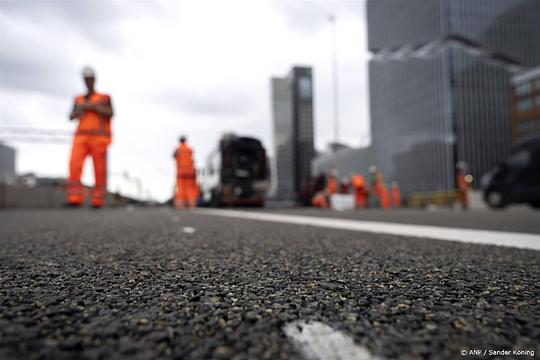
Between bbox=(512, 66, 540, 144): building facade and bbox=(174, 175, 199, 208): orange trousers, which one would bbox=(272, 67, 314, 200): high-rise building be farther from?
bbox=(174, 175, 199, 208): orange trousers

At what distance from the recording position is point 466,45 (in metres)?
78.1

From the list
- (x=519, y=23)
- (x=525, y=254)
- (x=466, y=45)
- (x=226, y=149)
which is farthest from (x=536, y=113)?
(x=525, y=254)

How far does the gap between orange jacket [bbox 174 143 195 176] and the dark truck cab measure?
9691 millimetres

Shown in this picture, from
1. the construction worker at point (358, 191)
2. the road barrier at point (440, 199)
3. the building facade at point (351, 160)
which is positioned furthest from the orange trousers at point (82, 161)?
the building facade at point (351, 160)

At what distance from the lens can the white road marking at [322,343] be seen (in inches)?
25.9

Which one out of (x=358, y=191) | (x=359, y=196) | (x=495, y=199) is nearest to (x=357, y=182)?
(x=358, y=191)

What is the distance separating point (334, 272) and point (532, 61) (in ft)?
337

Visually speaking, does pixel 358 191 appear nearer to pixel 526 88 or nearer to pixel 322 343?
pixel 322 343

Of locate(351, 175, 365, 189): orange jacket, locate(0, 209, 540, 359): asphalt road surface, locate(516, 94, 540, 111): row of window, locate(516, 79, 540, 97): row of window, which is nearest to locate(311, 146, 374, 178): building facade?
locate(516, 94, 540, 111): row of window

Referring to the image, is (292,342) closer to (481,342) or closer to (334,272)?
(481,342)

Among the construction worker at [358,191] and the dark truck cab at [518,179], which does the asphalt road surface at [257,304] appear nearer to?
the dark truck cab at [518,179]

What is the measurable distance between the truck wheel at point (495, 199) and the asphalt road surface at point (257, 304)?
1142 cm

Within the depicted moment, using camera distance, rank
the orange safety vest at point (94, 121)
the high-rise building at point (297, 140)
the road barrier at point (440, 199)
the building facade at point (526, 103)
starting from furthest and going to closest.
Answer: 1. the high-rise building at point (297, 140)
2. the building facade at point (526, 103)
3. the road barrier at point (440, 199)
4. the orange safety vest at point (94, 121)

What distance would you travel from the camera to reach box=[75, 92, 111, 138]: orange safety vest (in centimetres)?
720
